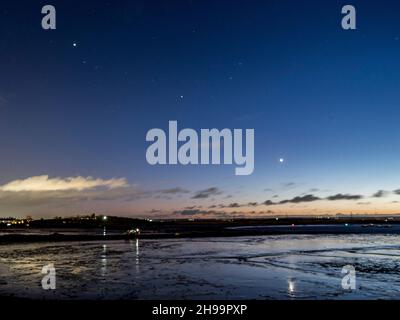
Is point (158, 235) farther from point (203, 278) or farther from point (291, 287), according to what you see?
point (291, 287)

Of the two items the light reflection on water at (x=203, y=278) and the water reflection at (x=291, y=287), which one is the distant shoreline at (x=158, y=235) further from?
the water reflection at (x=291, y=287)

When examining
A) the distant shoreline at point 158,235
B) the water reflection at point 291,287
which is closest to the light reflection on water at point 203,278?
the water reflection at point 291,287

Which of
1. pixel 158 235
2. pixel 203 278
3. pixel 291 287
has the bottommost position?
pixel 158 235

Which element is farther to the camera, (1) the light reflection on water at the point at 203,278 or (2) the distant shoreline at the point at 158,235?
(2) the distant shoreline at the point at 158,235

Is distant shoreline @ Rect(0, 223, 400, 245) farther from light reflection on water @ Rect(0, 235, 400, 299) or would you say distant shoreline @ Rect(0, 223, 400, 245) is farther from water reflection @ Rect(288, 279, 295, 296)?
water reflection @ Rect(288, 279, 295, 296)

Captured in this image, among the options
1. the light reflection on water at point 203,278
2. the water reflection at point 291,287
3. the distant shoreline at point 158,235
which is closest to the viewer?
the light reflection on water at point 203,278

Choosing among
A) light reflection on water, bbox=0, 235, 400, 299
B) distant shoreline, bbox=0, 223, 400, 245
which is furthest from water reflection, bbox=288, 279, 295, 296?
distant shoreline, bbox=0, 223, 400, 245

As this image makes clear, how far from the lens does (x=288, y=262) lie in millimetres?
31688

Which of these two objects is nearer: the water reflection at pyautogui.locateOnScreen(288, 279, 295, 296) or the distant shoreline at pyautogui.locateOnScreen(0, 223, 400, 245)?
the water reflection at pyautogui.locateOnScreen(288, 279, 295, 296)

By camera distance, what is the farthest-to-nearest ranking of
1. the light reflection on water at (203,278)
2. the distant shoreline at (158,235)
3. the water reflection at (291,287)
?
the distant shoreline at (158,235) < the water reflection at (291,287) < the light reflection on water at (203,278)

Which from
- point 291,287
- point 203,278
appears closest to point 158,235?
point 203,278

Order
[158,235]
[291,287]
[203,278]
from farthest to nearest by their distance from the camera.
Result: 1. [158,235]
2. [203,278]
3. [291,287]

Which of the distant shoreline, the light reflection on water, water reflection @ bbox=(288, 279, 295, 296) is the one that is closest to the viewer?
the light reflection on water

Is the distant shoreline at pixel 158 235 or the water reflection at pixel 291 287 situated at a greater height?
the water reflection at pixel 291 287
